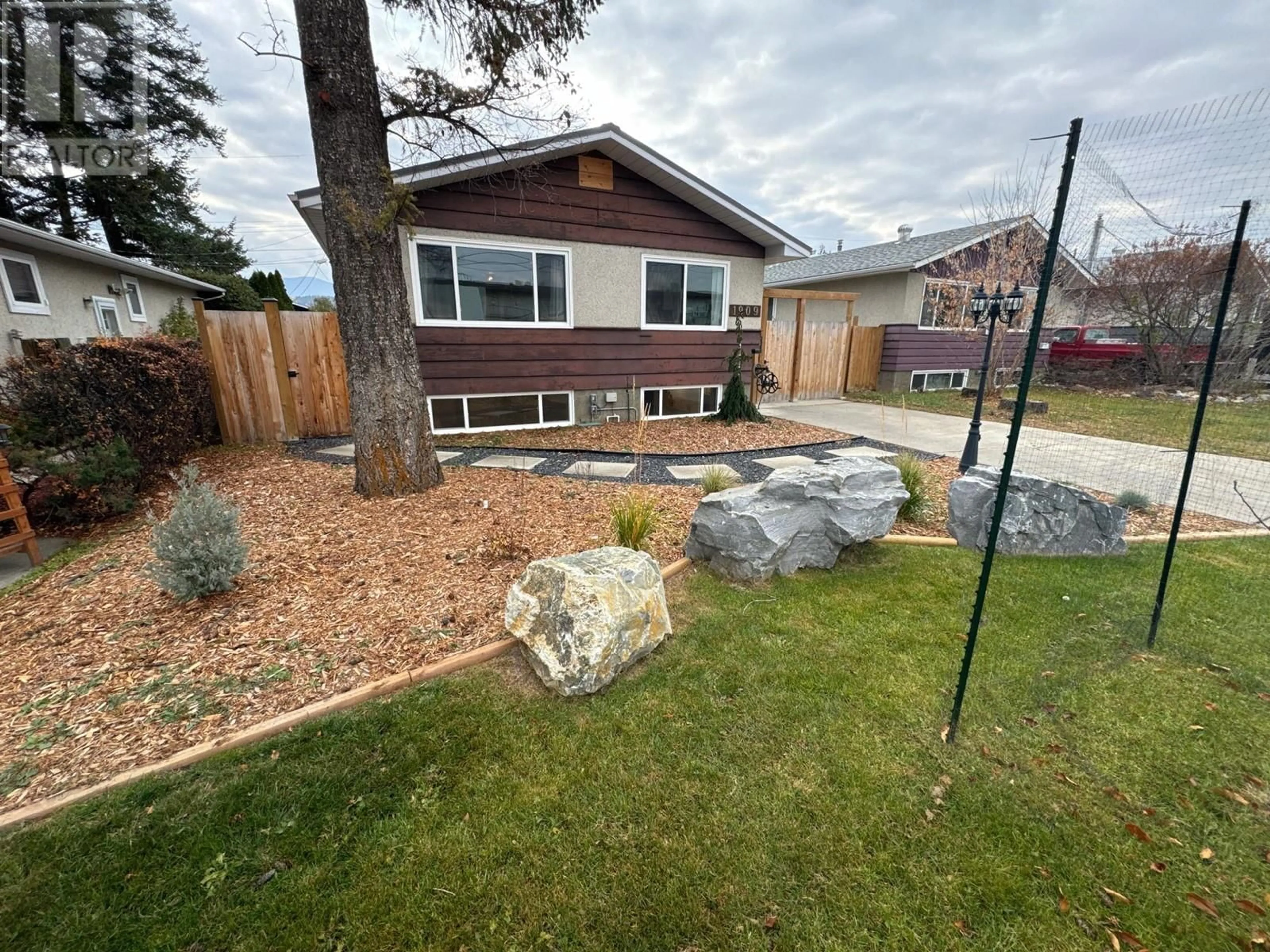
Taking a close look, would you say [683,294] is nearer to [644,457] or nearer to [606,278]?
[606,278]

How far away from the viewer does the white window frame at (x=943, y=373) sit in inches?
523

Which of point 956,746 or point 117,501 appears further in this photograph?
point 117,501

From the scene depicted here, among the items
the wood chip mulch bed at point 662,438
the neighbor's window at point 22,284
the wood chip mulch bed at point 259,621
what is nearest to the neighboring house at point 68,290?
the neighbor's window at point 22,284

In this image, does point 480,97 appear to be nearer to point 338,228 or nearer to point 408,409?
point 338,228

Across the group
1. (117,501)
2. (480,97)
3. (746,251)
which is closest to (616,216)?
(746,251)

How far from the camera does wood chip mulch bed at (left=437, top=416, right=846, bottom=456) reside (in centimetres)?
679

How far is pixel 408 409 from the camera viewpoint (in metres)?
4.25

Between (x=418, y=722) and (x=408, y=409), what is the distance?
2848 millimetres

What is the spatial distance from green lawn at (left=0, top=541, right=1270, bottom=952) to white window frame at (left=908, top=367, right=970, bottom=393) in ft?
38.9

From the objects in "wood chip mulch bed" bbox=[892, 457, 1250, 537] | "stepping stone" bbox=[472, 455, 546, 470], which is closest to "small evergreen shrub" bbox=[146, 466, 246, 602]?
"stepping stone" bbox=[472, 455, 546, 470]

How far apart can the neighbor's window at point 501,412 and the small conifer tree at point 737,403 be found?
2590 mm

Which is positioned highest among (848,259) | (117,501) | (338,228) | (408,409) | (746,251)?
(848,259)

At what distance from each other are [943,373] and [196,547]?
16.0 metres
